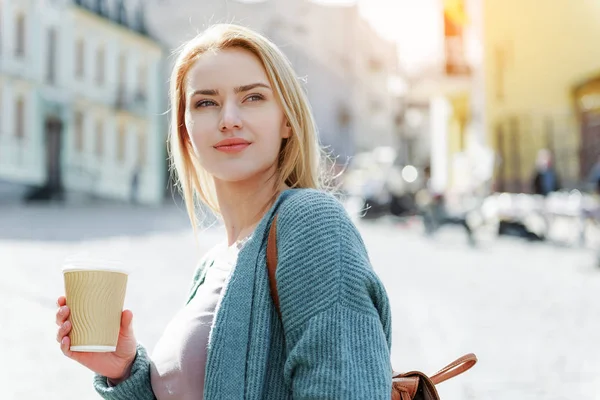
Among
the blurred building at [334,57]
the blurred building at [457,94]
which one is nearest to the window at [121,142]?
the blurred building at [334,57]

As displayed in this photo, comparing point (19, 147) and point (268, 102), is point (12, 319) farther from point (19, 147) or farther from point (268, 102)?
point (19, 147)

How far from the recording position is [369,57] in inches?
2226

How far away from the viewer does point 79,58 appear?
3678cm

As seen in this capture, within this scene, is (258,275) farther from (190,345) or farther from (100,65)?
(100,65)

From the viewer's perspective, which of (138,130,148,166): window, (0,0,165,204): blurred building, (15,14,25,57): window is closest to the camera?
(0,0,165,204): blurred building

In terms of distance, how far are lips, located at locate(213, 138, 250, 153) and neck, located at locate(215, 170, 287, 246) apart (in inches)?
3.9

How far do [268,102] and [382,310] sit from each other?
51cm

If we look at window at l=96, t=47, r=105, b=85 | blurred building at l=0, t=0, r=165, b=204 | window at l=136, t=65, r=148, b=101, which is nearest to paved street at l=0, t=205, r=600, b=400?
blurred building at l=0, t=0, r=165, b=204

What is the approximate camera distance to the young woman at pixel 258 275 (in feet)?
4.54

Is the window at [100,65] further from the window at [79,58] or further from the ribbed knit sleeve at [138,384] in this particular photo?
the ribbed knit sleeve at [138,384]

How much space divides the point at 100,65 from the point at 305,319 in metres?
38.8

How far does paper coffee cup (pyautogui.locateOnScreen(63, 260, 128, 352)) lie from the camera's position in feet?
5.17

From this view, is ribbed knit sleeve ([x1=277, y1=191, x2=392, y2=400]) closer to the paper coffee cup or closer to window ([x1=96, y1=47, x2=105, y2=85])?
the paper coffee cup

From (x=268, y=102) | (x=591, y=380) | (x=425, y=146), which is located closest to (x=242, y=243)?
(x=268, y=102)
